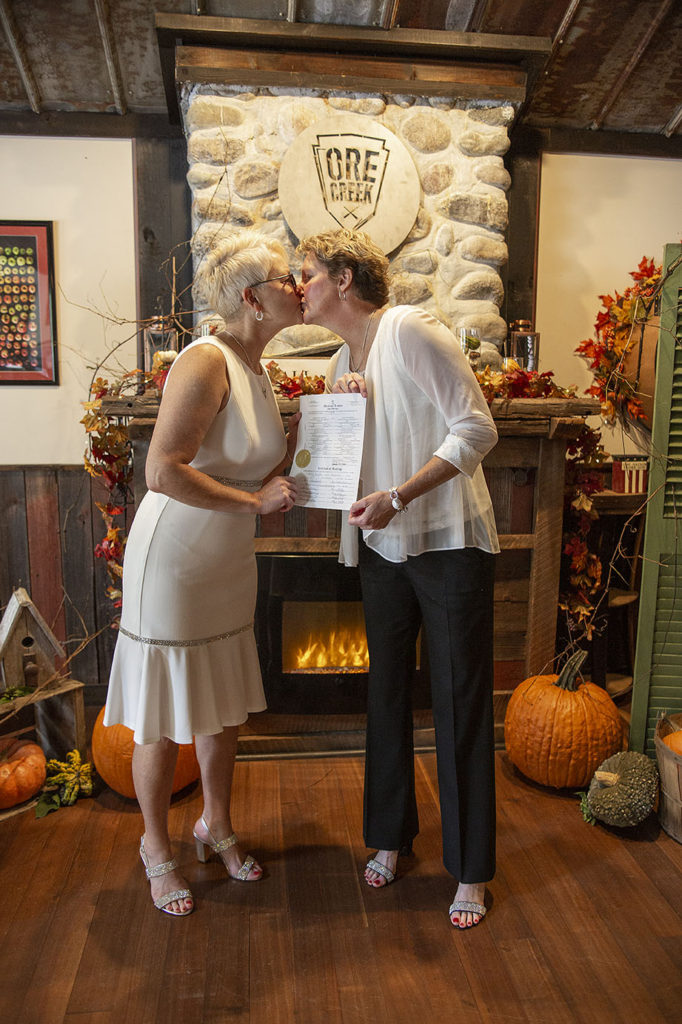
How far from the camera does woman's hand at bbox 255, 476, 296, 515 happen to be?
6.15ft

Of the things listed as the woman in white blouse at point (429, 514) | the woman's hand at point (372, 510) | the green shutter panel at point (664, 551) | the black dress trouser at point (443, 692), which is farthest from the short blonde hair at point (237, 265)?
the green shutter panel at point (664, 551)

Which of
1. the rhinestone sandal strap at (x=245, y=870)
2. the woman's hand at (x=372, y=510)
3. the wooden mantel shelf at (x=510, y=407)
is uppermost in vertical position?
the wooden mantel shelf at (x=510, y=407)

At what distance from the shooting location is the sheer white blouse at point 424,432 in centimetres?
175

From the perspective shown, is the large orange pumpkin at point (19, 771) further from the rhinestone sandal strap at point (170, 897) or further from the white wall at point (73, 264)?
the white wall at point (73, 264)

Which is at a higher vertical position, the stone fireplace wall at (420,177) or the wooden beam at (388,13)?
the wooden beam at (388,13)

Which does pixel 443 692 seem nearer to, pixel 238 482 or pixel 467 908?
pixel 467 908

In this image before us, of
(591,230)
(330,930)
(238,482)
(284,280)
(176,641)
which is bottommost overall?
(330,930)

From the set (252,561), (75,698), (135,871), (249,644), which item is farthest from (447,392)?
(75,698)

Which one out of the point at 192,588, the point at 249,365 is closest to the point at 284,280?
the point at 249,365

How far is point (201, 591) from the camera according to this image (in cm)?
191

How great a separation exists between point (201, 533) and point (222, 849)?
945mm

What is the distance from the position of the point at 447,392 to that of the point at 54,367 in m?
2.18

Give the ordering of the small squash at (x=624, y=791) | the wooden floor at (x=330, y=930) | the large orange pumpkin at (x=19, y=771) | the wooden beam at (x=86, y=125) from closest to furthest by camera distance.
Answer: the wooden floor at (x=330, y=930), the small squash at (x=624, y=791), the large orange pumpkin at (x=19, y=771), the wooden beam at (x=86, y=125)

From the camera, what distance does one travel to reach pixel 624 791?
2367 mm
